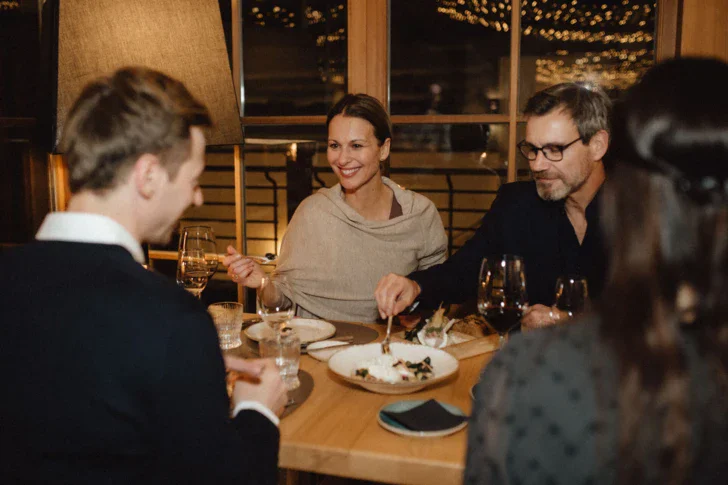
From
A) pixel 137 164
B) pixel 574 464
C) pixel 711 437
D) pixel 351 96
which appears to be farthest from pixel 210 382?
pixel 351 96

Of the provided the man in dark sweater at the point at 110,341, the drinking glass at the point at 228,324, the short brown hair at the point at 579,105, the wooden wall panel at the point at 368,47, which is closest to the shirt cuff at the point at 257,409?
the man in dark sweater at the point at 110,341

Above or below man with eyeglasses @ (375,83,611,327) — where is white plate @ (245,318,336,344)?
below

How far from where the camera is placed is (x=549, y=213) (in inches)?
85.3

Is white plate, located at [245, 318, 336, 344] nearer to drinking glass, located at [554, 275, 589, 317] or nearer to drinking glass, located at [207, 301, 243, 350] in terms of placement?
drinking glass, located at [207, 301, 243, 350]

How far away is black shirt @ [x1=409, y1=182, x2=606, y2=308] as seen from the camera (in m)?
2.07

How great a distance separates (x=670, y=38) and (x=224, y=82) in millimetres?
1659

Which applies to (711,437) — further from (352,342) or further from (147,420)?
(352,342)

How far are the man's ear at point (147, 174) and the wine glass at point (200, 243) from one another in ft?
2.64

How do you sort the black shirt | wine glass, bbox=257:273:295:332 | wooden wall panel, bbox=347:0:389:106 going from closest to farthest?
wine glass, bbox=257:273:295:332 < the black shirt < wooden wall panel, bbox=347:0:389:106

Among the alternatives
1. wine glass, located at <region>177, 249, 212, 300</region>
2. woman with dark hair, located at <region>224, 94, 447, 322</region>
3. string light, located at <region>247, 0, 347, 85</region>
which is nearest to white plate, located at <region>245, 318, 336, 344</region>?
wine glass, located at <region>177, 249, 212, 300</region>

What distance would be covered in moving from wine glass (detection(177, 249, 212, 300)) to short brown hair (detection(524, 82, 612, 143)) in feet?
3.59

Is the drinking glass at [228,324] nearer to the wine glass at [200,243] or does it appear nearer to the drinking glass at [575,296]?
the wine glass at [200,243]

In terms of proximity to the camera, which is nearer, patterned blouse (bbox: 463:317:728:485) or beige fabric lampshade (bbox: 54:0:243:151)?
patterned blouse (bbox: 463:317:728:485)

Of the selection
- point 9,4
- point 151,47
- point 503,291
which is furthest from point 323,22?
point 503,291
